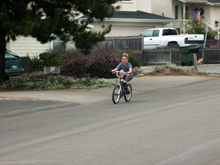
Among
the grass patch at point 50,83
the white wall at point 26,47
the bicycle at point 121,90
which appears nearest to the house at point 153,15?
the white wall at point 26,47

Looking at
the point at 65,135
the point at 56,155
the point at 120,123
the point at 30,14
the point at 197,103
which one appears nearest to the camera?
the point at 56,155

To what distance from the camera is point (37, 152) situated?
8.53 meters

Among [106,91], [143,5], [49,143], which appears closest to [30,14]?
[106,91]

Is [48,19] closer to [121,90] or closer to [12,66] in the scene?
[121,90]

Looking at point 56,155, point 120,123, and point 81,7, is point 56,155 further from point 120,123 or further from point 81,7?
point 81,7

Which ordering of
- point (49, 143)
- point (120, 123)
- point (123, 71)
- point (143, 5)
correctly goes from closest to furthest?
point (49, 143) < point (120, 123) < point (123, 71) < point (143, 5)

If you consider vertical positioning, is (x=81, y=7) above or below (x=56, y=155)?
above

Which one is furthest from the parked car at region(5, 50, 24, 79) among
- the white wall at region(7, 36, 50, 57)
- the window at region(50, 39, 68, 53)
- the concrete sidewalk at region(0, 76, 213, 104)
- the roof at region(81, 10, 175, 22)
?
the roof at region(81, 10, 175, 22)

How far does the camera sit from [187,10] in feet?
178

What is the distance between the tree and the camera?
A: 17750 millimetres

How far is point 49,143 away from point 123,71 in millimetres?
7412

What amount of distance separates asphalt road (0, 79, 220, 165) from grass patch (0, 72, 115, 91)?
200 inches

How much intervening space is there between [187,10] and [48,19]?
36.8 meters

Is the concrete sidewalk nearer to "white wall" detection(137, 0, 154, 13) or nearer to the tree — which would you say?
the tree
